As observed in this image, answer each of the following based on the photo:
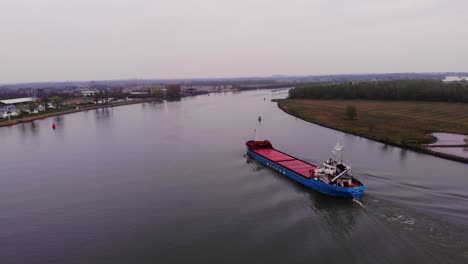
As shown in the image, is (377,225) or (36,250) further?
(377,225)

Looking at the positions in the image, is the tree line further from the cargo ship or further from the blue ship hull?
the blue ship hull

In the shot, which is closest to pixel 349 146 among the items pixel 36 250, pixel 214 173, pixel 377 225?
pixel 214 173

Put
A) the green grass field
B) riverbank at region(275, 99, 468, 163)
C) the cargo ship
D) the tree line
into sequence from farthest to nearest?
the tree line → the green grass field → riverbank at region(275, 99, 468, 163) → the cargo ship

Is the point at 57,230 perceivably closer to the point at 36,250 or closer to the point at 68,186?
the point at 36,250

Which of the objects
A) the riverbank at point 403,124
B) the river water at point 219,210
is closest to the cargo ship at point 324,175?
the river water at point 219,210

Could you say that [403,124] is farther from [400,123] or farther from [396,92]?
[396,92]

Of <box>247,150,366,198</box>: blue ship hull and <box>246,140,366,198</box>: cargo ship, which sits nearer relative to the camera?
<box>247,150,366,198</box>: blue ship hull

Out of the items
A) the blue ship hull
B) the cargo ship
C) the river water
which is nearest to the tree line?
the river water
